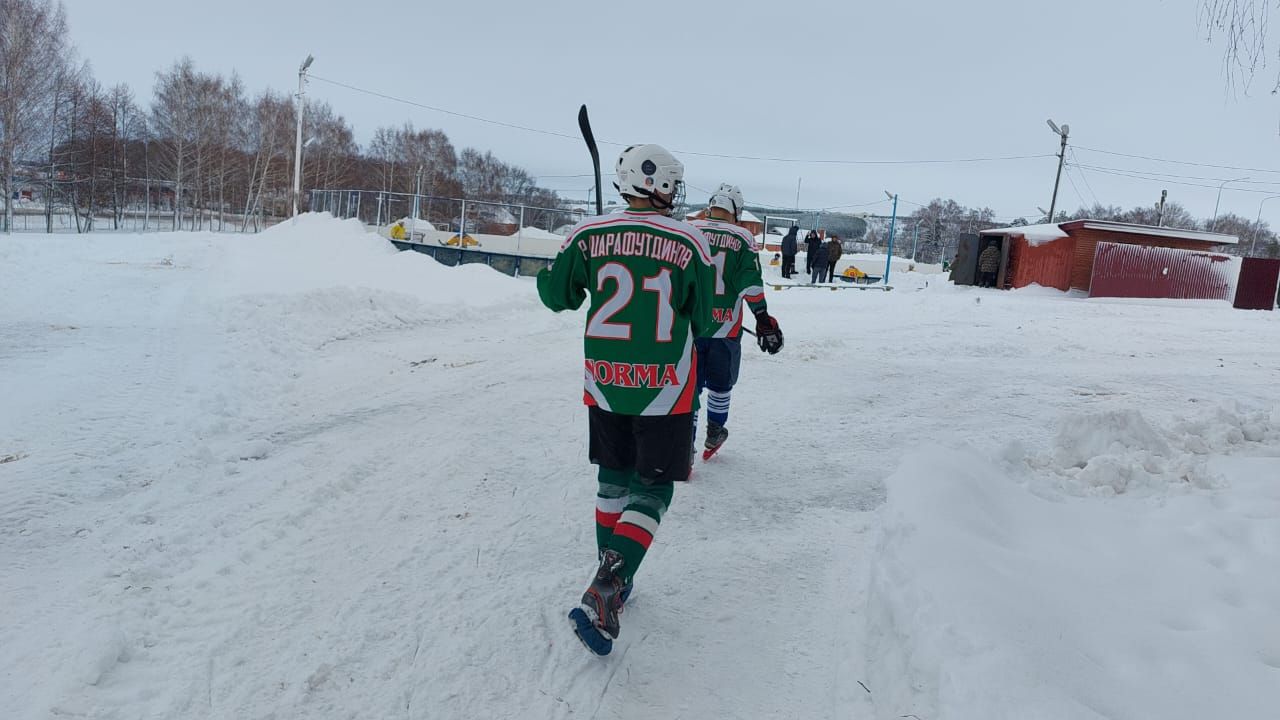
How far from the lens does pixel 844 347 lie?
10.4 meters

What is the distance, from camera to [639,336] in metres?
2.94

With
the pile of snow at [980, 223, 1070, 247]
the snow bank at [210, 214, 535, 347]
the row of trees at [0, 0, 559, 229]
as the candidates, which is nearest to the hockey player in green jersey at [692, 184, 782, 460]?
the snow bank at [210, 214, 535, 347]

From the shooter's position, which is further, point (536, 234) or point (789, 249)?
point (536, 234)

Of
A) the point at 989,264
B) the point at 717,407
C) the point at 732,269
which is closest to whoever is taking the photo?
the point at 732,269

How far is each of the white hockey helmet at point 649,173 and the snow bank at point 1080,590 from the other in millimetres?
1792

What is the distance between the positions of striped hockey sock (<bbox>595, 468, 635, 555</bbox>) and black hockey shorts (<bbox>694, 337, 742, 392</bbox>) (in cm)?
183

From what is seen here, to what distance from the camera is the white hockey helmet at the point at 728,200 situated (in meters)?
4.91

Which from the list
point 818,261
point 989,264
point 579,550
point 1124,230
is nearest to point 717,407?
point 579,550

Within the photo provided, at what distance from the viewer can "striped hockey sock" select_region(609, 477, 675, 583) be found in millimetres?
2902

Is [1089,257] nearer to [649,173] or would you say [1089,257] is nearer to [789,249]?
[789,249]

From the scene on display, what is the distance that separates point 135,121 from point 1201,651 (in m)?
74.6

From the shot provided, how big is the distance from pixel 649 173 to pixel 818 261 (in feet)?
73.7

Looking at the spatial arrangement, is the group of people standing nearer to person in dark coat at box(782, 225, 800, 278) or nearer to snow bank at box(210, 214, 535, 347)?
person in dark coat at box(782, 225, 800, 278)

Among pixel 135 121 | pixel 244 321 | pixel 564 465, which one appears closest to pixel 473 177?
pixel 135 121
